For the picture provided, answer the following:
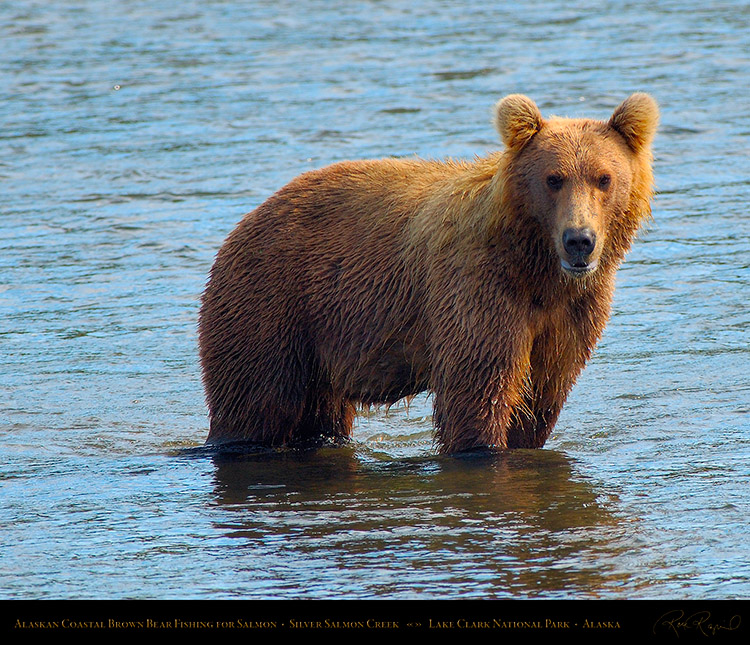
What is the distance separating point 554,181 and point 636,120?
0.57 meters

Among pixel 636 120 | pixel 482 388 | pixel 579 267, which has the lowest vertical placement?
pixel 482 388

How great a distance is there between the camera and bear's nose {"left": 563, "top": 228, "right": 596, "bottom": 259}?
675 cm

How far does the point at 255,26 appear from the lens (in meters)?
23.9

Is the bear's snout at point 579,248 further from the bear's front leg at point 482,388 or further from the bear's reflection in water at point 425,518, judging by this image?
the bear's reflection in water at point 425,518

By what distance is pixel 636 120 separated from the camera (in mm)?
7109

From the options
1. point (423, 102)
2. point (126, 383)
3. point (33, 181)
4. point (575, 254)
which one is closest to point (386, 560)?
point (575, 254)

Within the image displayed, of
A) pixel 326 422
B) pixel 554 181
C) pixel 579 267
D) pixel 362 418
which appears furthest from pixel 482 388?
pixel 362 418

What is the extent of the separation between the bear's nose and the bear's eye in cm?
27

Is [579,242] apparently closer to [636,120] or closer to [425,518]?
[636,120]
